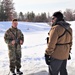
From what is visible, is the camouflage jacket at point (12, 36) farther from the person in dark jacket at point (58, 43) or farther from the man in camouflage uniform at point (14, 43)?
the person in dark jacket at point (58, 43)

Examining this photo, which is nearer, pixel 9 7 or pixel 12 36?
pixel 12 36

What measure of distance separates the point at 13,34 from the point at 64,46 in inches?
82.7

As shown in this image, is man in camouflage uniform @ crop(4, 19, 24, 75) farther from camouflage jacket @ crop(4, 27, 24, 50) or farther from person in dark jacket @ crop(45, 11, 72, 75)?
person in dark jacket @ crop(45, 11, 72, 75)

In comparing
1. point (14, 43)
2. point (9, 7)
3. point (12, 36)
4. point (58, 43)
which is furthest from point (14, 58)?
point (9, 7)

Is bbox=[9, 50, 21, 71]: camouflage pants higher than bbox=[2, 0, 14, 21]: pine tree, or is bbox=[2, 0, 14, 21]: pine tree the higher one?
bbox=[2, 0, 14, 21]: pine tree

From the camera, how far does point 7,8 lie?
5812 cm

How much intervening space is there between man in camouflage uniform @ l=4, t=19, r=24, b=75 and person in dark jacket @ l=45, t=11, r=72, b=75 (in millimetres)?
1892

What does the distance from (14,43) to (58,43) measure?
6.68 ft

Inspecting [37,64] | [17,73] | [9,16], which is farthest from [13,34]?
[9,16]

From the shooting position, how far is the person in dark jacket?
4.82 m

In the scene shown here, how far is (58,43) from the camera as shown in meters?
4.93

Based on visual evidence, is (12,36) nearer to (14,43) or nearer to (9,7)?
(14,43)

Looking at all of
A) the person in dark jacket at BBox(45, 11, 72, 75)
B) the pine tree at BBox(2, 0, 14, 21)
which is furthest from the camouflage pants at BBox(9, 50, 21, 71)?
the pine tree at BBox(2, 0, 14, 21)

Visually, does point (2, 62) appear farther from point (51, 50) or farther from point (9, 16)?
point (9, 16)
